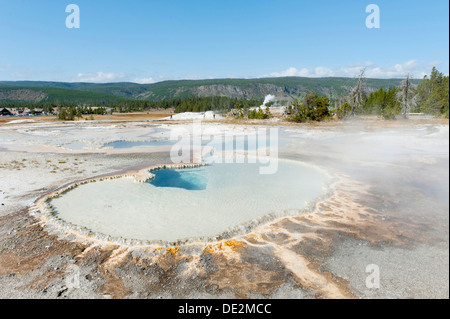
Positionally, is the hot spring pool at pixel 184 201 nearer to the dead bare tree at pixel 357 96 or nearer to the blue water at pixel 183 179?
the blue water at pixel 183 179

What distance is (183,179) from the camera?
11086mm

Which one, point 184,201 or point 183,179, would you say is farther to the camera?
point 183,179

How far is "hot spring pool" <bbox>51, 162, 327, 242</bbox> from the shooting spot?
6.65 m

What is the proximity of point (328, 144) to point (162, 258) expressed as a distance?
1587 cm

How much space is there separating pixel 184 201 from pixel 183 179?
2.82m

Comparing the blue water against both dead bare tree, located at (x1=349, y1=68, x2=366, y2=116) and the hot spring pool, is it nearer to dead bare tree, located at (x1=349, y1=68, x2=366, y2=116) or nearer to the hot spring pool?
the hot spring pool

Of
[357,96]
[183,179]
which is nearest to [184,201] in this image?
[183,179]

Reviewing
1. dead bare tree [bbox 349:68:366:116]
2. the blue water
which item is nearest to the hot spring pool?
the blue water

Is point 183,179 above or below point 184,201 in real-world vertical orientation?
above

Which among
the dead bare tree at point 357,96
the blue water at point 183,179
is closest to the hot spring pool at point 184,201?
the blue water at point 183,179

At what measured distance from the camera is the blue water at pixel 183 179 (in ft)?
33.3

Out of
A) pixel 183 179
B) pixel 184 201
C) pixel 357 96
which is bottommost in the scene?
pixel 184 201

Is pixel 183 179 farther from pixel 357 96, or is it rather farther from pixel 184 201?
pixel 357 96

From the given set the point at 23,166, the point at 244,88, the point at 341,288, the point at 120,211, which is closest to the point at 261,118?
the point at 23,166
